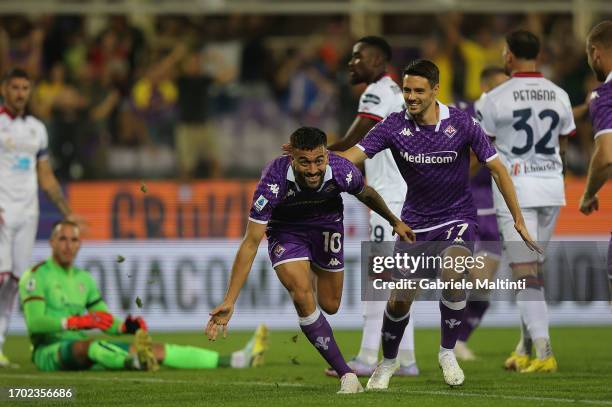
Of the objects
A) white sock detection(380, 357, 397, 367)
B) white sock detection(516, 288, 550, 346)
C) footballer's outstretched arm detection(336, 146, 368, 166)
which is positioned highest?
footballer's outstretched arm detection(336, 146, 368, 166)

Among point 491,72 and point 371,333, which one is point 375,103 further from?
point 491,72

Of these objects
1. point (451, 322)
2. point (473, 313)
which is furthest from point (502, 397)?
point (473, 313)

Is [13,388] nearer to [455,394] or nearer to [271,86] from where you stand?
[455,394]

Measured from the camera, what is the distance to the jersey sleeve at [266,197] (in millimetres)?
9297

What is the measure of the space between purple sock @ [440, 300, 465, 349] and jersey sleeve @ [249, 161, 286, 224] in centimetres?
158

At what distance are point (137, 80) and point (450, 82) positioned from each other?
4.92m

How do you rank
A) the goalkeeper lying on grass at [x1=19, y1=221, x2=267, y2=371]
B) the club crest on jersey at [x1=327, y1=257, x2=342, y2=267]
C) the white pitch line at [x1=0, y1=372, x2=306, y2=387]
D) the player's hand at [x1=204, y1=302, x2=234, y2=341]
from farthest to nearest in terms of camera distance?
1. the goalkeeper lying on grass at [x1=19, y1=221, x2=267, y2=371]
2. the white pitch line at [x1=0, y1=372, x2=306, y2=387]
3. the club crest on jersey at [x1=327, y1=257, x2=342, y2=267]
4. the player's hand at [x1=204, y1=302, x2=234, y2=341]

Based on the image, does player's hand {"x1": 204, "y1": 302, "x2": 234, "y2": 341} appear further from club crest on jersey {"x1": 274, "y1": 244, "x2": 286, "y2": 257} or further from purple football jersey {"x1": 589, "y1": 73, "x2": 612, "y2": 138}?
purple football jersey {"x1": 589, "y1": 73, "x2": 612, "y2": 138}

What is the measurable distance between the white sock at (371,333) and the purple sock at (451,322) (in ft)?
5.66

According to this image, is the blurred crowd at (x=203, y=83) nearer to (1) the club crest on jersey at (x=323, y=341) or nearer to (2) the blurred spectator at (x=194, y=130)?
(2) the blurred spectator at (x=194, y=130)

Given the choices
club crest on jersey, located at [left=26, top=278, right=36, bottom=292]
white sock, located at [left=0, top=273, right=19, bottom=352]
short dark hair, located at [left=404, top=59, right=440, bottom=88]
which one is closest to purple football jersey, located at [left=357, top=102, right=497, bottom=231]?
short dark hair, located at [left=404, top=59, right=440, bottom=88]

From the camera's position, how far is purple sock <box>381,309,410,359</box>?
9.81 m

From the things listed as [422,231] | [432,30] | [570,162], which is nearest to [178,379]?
[422,231]

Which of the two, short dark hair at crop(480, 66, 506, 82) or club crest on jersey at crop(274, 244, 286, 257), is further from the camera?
short dark hair at crop(480, 66, 506, 82)
